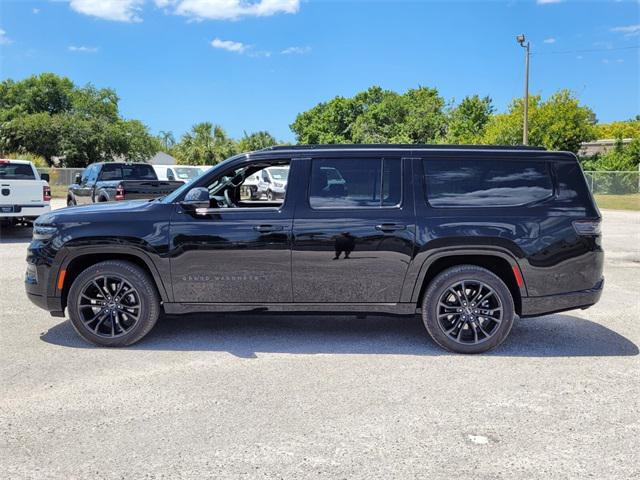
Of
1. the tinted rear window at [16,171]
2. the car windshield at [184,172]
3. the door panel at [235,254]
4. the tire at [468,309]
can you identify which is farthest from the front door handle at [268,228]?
the car windshield at [184,172]

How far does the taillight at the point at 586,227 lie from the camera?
5160 mm

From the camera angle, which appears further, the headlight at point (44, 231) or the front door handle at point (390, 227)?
the headlight at point (44, 231)

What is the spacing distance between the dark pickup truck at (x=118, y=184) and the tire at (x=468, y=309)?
391 inches

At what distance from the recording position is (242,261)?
520 cm

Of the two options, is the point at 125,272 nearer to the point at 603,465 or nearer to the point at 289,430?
the point at 289,430

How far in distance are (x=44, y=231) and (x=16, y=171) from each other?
353 inches

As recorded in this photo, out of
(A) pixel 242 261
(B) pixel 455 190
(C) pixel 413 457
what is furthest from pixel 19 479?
(B) pixel 455 190

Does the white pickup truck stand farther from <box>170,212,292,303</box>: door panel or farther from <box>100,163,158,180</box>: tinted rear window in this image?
<box>170,212,292,303</box>: door panel

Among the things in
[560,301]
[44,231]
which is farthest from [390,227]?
[44,231]

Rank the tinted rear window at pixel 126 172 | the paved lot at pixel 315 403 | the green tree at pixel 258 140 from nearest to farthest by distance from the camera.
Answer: the paved lot at pixel 315 403 → the tinted rear window at pixel 126 172 → the green tree at pixel 258 140

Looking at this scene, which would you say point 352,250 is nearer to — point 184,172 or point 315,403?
point 315,403

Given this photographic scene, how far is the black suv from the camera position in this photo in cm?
514

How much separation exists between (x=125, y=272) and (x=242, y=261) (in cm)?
108

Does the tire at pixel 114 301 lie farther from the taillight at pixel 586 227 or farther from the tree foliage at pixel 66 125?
the tree foliage at pixel 66 125
